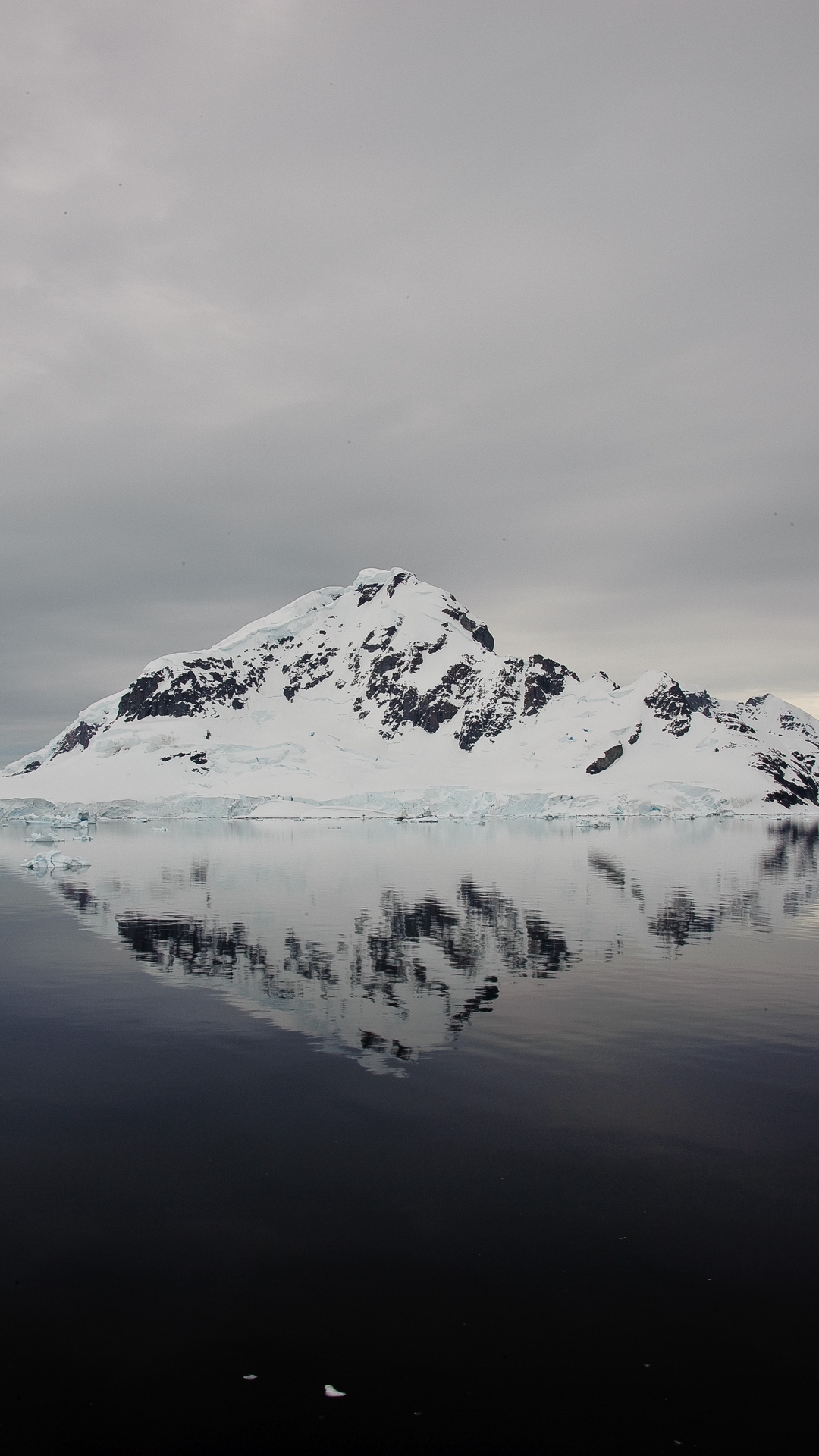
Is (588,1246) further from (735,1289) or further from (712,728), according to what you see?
(712,728)

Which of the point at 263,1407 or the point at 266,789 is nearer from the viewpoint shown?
the point at 263,1407

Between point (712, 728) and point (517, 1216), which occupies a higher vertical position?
point (712, 728)

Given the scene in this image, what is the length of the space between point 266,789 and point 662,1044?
538 feet

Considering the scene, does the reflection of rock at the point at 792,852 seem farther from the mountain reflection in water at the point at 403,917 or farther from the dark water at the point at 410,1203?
the dark water at the point at 410,1203

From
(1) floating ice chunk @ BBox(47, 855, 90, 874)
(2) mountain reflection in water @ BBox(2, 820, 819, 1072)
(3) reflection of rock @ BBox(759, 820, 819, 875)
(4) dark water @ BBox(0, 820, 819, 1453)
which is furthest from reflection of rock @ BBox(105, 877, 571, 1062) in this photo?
(3) reflection of rock @ BBox(759, 820, 819, 875)

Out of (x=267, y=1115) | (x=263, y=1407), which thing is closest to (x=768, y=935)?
(x=267, y=1115)

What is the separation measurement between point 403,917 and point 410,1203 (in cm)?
2397

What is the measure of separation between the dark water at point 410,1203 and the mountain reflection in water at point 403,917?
1.03ft

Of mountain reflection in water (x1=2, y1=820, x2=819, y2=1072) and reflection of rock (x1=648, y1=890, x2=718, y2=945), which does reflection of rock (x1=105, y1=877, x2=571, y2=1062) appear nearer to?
mountain reflection in water (x1=2, y1=820, x2=819, y2=1072)

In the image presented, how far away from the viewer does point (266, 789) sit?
579ft

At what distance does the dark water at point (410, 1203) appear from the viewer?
704 centimetres

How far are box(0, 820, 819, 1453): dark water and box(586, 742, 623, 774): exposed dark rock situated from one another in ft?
536

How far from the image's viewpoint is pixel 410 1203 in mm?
10164

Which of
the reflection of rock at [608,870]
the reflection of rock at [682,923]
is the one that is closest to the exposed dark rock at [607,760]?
the reflection of rock at [608,870]
